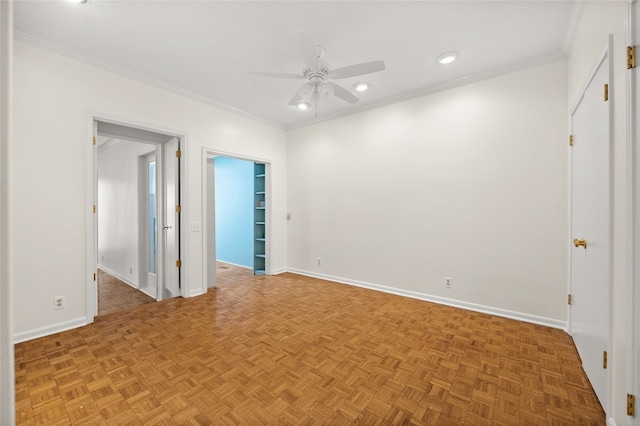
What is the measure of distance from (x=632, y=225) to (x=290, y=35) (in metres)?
2.71

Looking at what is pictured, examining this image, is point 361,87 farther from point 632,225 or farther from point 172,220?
point 172,220

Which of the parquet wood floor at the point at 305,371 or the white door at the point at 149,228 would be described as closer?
the parquet wood floor at the point at 305,371

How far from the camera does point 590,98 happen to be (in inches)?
74.0

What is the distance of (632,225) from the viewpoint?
1.23m

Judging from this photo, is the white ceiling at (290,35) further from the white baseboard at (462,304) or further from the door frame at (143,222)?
the white baseboard at (462,304)

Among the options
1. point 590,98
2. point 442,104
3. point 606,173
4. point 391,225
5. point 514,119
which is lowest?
point 391,225

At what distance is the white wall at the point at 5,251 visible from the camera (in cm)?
65

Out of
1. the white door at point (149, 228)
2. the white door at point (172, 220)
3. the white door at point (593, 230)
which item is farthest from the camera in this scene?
the white door at point (149, 228)

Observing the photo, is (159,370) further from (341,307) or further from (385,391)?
(341,307)

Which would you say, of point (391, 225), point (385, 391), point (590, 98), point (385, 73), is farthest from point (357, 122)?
point (385, 391)

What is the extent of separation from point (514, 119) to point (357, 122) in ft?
6.70

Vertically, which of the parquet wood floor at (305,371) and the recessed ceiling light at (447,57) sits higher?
the recessed ceiling light at (447,57)

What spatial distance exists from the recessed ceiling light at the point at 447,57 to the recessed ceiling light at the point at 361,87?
0.89 metres

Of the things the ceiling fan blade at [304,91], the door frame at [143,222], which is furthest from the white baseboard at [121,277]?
the ceiling fan blade at [304,91]
